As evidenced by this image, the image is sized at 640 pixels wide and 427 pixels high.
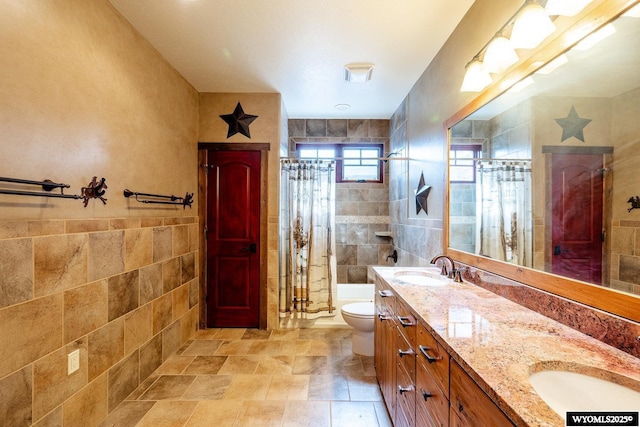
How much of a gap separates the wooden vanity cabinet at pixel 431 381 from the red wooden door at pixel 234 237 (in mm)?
2349

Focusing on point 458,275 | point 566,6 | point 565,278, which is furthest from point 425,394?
point 566,6

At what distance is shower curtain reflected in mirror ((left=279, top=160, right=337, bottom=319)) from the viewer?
10.7ft

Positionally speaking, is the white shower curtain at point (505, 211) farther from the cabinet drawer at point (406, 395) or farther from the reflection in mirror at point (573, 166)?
the cabinet drawer at point (406, 395)

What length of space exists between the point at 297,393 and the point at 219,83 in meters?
3.00

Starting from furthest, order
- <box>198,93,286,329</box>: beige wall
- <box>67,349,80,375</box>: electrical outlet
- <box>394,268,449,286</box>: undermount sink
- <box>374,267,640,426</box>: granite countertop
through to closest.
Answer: <box>198,93,286,329</box>: beige wall < <box>394,268,449,286</box>: undermount sink < <box>67,349,80,375</box>: electrical outlet < <box>374,267,640,426</box>: granite countertop

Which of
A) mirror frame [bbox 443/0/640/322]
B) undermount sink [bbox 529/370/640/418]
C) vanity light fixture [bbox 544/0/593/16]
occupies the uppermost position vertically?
vanity light fixture [bbox 544/0/593/16]

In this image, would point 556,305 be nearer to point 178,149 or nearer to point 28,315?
point 28,315

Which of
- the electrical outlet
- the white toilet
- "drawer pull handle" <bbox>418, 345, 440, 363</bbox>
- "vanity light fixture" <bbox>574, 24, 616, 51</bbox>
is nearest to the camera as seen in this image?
"vanity light fixture" <bbox>574, 24, 616, 51</bbox>

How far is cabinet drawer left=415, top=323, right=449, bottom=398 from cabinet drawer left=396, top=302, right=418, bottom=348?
0.18 ft

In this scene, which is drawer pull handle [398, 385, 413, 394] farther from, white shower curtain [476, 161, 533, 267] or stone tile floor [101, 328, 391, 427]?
white shower curtain [476, 161, 533, 267]

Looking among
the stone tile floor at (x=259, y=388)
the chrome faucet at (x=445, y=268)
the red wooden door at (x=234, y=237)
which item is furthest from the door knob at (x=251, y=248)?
the chrome faucet at (x=445, y=268)

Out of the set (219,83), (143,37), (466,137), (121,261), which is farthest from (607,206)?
(219,83)

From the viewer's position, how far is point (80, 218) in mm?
1661

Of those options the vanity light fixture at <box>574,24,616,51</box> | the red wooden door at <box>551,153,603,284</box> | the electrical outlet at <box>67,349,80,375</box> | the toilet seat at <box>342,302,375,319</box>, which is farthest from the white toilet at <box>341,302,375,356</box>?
the vanity light fixture at <box>574,24,616,51</box>
